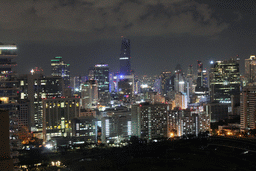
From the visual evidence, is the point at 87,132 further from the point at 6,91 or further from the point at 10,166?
the point at 10,166

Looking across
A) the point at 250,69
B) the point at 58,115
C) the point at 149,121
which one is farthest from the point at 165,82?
the point at 58,115

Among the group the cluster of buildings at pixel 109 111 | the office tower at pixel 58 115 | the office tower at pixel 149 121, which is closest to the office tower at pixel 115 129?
the cluster of buildings at pixel 109 111

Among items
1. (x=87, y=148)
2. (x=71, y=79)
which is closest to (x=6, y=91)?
(x=87, y=148)

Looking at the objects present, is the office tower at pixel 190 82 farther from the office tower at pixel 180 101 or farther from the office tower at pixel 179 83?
the office tower at pixel 180 101

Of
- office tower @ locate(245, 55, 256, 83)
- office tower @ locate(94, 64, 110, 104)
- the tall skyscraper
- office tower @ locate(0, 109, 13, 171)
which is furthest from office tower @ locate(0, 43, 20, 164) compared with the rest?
the tall skyscraper

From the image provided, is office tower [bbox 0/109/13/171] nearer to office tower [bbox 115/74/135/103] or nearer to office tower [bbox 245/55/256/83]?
office tower [bbox 115/74/135/103]

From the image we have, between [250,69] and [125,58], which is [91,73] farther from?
[250,69]
